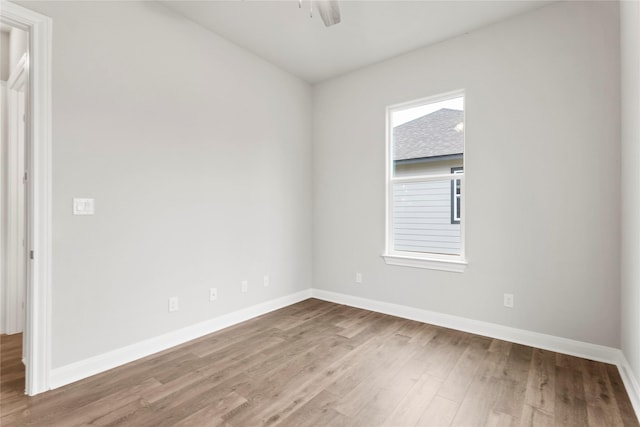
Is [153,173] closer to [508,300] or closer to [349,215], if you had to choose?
[349,215]

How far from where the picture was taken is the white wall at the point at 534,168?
247cm

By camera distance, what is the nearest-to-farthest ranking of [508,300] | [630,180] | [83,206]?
[630,180]
[83,206]
[508,300]

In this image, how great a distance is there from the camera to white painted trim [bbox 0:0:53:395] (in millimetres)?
2037

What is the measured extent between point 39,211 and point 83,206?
9.8 inches

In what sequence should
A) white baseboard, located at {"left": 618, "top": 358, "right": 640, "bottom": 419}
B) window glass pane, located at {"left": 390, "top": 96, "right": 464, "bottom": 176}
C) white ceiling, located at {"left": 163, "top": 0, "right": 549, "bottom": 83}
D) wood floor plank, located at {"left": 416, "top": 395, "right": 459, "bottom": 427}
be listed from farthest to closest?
1. window glass pane, located at {"left": 390, "top": 96, "right": 464, "bottom": 176}
2. white ceiling, located at {"left": 163, "top": 0, "right": 549, "bottom": 83}
3. white baseboard, located at {"left": 618, "top": 358, "right": 640, "bottom": 419}
4. wood floor plank, located at {"left": 416, "top": 395, "right": 459, "bottom": 427}

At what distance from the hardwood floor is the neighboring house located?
105 centimetres

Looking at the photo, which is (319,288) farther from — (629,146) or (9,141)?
(9,141)

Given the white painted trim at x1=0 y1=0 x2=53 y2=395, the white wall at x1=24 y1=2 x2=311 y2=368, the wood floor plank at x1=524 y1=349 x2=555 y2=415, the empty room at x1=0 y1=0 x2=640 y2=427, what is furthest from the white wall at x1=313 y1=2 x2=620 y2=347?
the white painted trim at x1=0 y1=0 x2=53 y2=395

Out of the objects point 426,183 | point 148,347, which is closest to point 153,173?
point 148,347

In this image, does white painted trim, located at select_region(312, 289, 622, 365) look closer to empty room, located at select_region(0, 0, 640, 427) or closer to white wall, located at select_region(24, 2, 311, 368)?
empty room, located at select_region(0, 0, 640, 427)

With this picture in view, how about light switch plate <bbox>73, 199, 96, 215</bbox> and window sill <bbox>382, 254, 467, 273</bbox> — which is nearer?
light switch plate <bbox>73, 199, 96, 215</bbox>

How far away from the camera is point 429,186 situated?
3.46 m

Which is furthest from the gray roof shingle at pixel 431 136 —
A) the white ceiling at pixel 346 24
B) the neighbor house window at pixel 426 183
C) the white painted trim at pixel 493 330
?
the white painted trim at pixel 493 330

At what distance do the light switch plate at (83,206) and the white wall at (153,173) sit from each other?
0.04 meters
